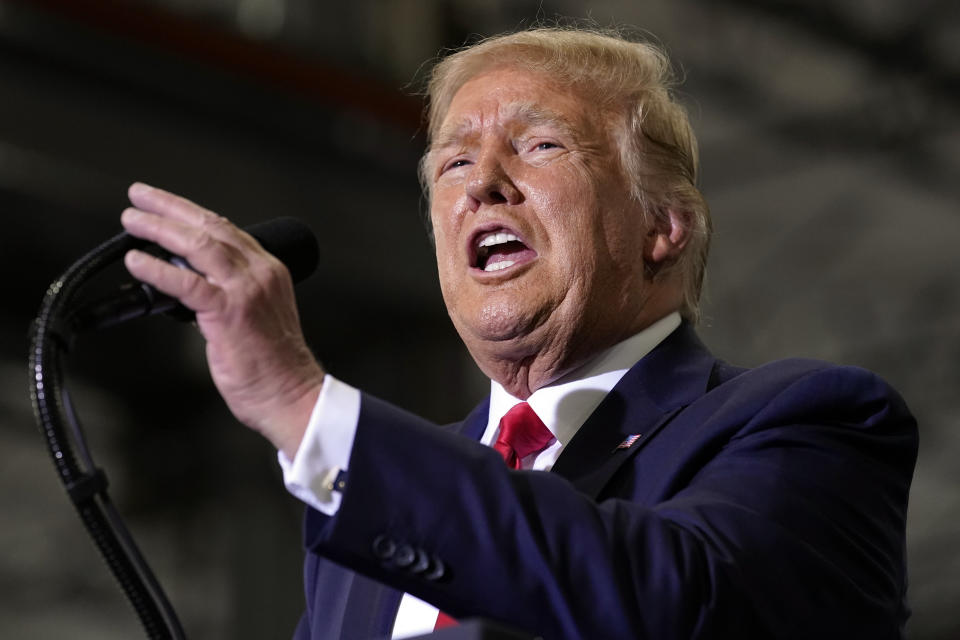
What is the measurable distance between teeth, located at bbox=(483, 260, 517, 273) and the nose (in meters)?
0.09

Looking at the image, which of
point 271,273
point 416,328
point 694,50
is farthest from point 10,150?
point 271,273

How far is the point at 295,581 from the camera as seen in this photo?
275 inches

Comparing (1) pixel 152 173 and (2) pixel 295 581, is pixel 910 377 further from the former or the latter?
(1) pixel 152 173

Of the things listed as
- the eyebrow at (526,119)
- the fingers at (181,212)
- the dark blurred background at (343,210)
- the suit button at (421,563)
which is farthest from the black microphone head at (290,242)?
the dark blurred background at (343,210)

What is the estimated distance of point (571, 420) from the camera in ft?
6.24

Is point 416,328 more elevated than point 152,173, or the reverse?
point 152,173

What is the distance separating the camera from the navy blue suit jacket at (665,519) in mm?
1233

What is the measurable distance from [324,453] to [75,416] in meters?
0.24

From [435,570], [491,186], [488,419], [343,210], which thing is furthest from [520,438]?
[343,210]

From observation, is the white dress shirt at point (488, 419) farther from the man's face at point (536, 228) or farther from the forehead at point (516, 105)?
the forehead at point (516, 105)

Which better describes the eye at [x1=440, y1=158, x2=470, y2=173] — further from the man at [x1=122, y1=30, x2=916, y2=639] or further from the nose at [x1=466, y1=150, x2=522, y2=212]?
the nose at [x1=466, y1=150, x2=522, y2=212]

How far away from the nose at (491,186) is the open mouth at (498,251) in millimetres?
47

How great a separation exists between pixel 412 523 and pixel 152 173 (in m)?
4.41

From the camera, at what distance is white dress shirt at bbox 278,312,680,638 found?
48.9 inches
